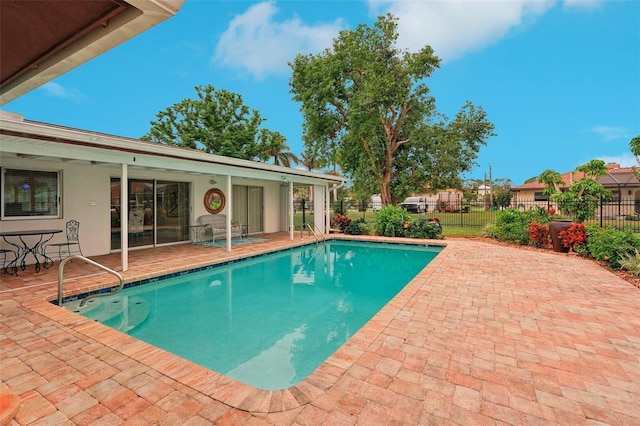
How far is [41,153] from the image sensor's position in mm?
5285

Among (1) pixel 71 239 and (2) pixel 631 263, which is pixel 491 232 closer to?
(2) pixel 631 263

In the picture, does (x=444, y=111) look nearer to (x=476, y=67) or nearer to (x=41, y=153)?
(x=476, y=67)

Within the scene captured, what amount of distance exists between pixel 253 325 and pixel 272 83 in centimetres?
2875

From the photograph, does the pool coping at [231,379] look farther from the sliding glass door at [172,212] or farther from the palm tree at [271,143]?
→ the palm tree at [271,143]

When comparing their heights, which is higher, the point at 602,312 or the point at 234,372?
the point at 602,312

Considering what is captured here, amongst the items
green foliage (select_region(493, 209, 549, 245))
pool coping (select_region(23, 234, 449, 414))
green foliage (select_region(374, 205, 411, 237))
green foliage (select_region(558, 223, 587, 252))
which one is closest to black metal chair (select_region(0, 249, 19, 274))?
pool coping (select_region(23, 234, 449, 414))

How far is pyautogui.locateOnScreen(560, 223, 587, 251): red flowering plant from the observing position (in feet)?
29.0

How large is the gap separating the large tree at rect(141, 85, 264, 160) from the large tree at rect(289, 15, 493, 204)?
7.08 meters

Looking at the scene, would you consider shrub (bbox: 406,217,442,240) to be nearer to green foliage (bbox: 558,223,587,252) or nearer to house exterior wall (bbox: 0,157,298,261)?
green foliage (bbox: 558,223,587,252)

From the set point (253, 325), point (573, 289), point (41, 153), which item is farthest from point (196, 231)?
point (573, 289)

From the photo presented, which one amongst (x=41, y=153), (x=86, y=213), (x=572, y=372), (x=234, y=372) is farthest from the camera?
(x=86, y=213)

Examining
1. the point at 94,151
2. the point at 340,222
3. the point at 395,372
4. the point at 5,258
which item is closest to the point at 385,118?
the point at 340,222

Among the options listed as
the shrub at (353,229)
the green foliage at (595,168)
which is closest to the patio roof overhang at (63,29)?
the shrub at (353,229)

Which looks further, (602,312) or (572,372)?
(602,312)
